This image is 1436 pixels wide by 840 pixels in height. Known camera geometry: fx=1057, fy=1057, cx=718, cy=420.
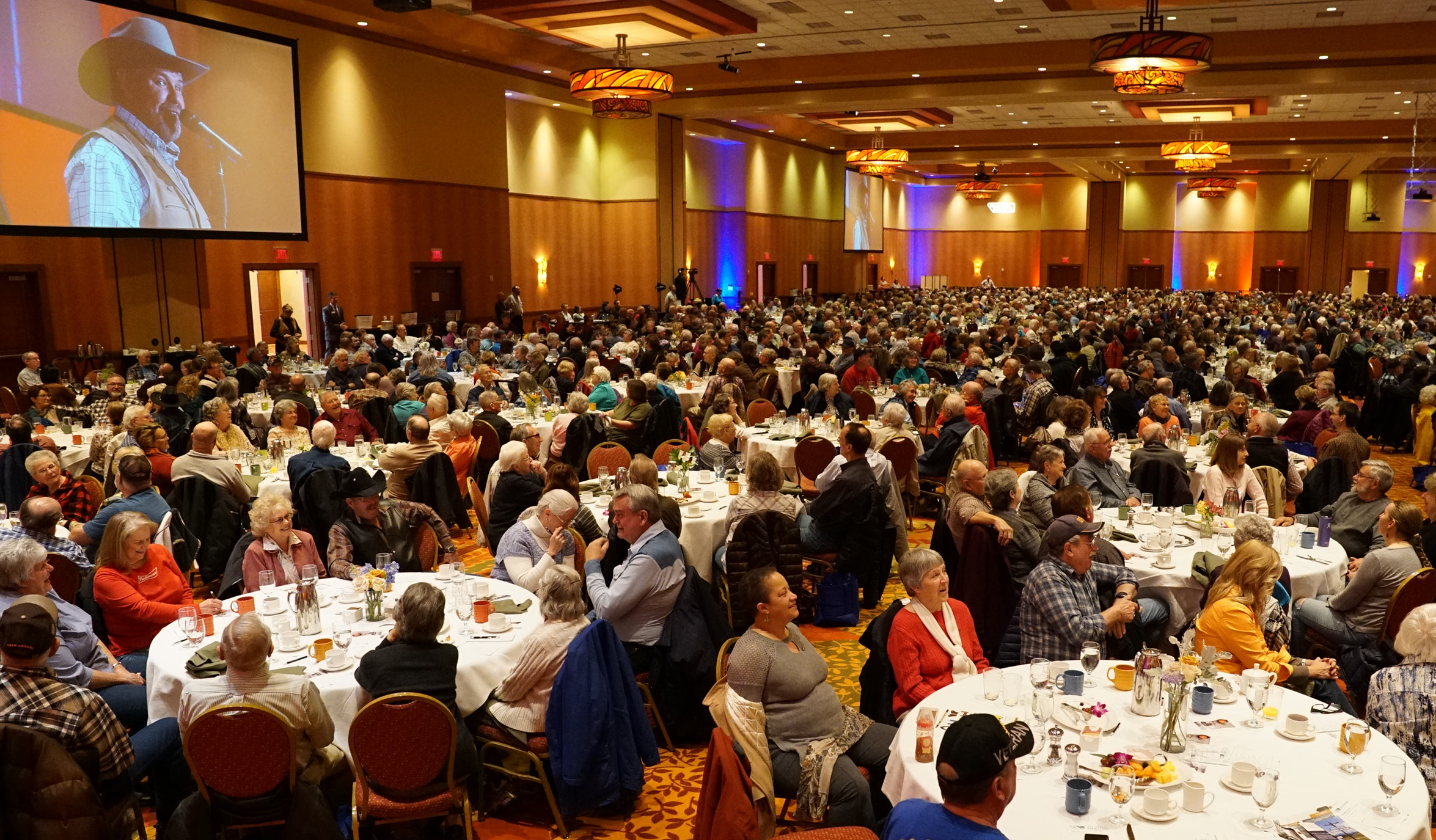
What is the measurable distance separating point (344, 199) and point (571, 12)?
6078 millimetres

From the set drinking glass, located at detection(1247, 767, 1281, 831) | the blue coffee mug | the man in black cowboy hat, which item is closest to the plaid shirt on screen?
the man in black cowboy hat

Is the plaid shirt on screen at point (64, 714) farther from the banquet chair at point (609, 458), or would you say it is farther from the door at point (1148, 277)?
the door at point (1148, 277)

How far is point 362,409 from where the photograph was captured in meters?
10.8

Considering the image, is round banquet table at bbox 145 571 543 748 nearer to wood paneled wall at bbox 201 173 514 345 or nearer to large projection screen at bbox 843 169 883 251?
wood paneled wall at bbox 201 173 514 345

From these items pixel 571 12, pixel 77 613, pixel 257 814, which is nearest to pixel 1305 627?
pixel 257 814

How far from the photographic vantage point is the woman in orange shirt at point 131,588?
17.5 ft

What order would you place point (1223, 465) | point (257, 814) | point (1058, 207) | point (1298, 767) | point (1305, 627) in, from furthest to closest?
1. point (1058, 207)
2. point (1223, 465)
3. point (1305, 627)
4. point (257, 814)
5. point (1298, 767)

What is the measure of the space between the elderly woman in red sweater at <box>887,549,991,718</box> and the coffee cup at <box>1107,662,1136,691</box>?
578mm

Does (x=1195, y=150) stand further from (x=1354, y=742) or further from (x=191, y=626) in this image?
(x=191, y=626)

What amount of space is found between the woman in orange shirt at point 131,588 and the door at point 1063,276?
4521cm

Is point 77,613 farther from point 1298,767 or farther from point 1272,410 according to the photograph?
point 1272,410

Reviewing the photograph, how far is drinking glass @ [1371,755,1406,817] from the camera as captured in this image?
11.1ft

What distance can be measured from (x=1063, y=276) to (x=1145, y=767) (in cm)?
4632

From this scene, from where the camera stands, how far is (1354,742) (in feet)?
12.2
